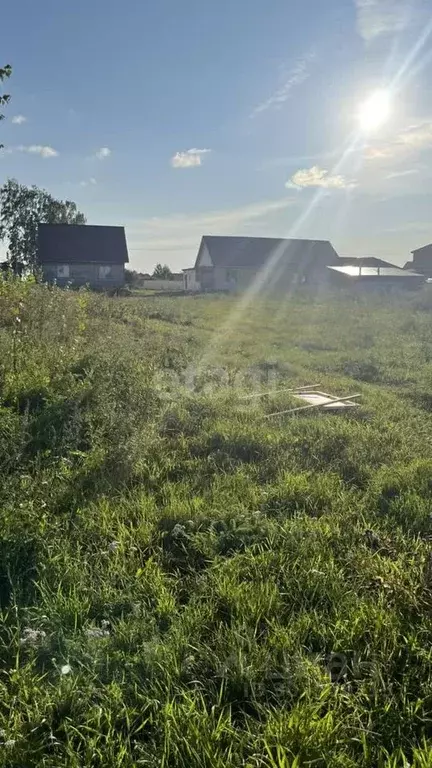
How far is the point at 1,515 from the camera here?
Result: 3.00 m

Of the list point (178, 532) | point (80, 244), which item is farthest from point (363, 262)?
point (178, 532)

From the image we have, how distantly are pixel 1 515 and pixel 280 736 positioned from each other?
1992 mm

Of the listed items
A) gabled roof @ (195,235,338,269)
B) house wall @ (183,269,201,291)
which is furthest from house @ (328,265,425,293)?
house wall @ (183,269,201,291)

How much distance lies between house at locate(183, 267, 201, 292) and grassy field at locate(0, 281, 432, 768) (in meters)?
42.2

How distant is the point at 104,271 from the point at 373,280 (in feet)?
78.8

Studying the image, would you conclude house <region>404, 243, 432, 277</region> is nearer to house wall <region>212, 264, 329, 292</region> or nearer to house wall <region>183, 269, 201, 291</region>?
house wall <region>212, 264, 329, 292</region>

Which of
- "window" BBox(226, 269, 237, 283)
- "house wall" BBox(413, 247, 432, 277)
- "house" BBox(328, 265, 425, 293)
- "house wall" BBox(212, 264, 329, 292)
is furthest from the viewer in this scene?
"house wall" BBox(413, 247, 432, 277)

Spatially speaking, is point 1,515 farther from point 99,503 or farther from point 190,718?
point 190,718

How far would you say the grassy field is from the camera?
1.77 metres

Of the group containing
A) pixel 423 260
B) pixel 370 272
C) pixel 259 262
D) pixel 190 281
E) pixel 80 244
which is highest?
pixel 423 260

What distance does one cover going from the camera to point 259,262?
1855 inches

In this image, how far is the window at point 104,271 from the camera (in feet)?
130

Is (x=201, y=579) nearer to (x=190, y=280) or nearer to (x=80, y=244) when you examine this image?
(x=80, y=244)

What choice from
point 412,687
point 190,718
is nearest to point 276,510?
point 412,687
